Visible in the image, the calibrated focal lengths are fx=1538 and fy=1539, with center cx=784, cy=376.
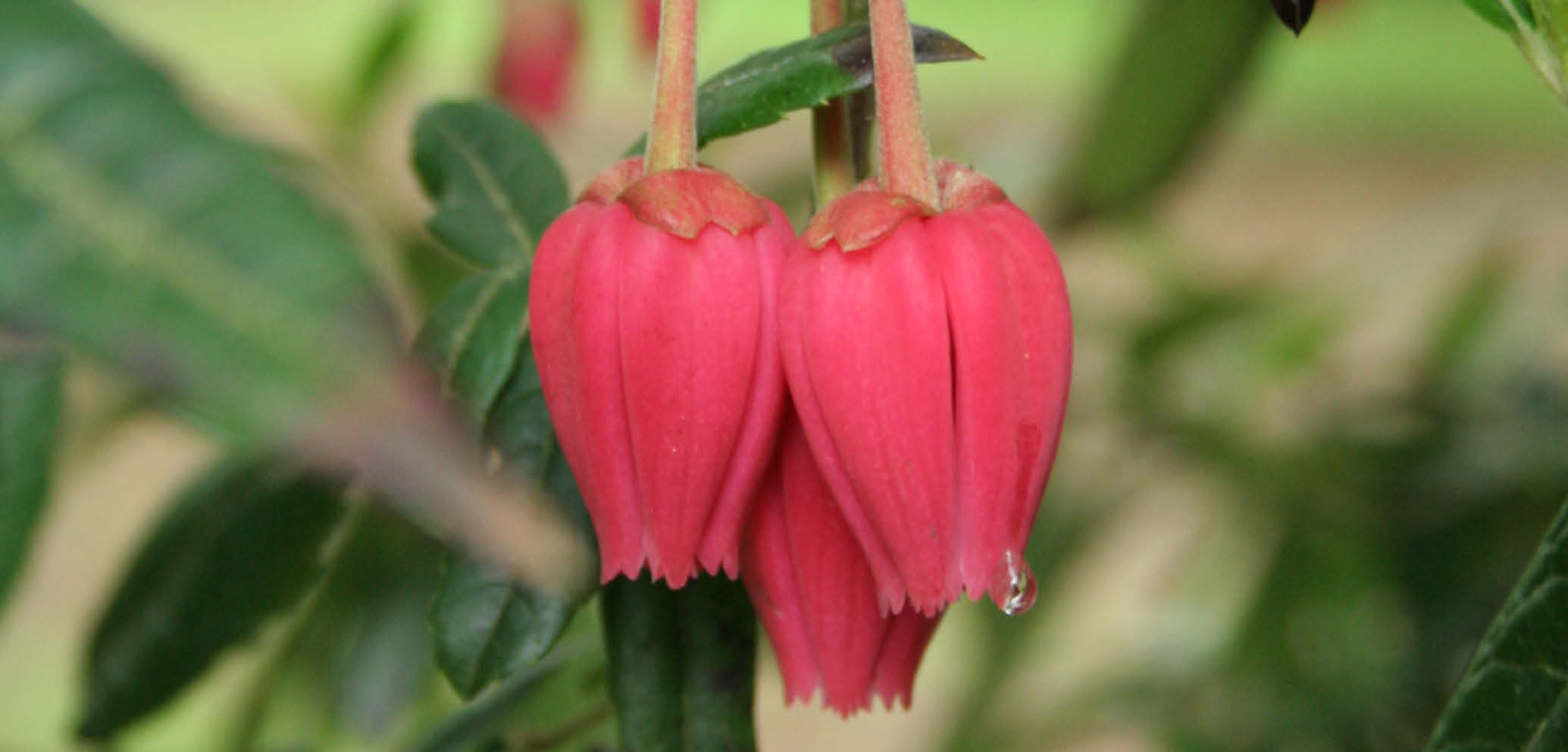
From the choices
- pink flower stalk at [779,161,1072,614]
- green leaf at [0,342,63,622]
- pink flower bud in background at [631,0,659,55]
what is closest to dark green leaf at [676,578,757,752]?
pink flower stalk at [779,161,1072,614]

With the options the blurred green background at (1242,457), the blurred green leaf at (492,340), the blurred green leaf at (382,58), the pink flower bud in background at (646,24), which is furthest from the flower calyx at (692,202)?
the blurred green leaf at (382,58)

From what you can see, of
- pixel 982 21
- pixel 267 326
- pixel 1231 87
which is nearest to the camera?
pixel 267 326

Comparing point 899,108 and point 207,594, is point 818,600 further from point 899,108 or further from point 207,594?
point 207,594

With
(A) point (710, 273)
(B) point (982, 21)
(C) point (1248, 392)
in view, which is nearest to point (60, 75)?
(A) point (710, 273)

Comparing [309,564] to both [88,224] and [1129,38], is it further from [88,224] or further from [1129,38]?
[1129,38]

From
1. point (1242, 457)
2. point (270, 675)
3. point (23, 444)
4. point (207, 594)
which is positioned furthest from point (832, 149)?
point (1242, 457)

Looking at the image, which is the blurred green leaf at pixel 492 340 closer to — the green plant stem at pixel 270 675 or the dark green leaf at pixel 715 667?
the dark green leaf at pixel 715 667
